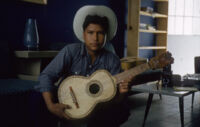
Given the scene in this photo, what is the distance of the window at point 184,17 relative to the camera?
285 inches

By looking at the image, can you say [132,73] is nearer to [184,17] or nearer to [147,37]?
[147,37]

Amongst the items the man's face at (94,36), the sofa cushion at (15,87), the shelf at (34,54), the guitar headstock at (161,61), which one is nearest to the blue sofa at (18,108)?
the sofa cushion at (15,87)

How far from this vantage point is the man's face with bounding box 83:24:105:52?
1745mm

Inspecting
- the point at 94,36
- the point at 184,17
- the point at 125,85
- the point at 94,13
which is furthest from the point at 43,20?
the point at 184,17

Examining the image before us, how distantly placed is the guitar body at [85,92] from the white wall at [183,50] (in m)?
5.51

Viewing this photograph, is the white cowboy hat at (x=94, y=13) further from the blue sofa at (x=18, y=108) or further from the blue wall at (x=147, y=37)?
the blue wall at (x=147, y=37)

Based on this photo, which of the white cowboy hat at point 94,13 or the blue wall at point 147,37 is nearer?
the white cowboy hat at point 94,13

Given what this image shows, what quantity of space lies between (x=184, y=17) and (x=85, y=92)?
21.1 feet


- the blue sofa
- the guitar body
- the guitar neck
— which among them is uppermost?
the guitar neck

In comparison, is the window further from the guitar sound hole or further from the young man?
the guitar sound hole

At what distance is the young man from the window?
5.56m

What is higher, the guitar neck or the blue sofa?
the guitar neck

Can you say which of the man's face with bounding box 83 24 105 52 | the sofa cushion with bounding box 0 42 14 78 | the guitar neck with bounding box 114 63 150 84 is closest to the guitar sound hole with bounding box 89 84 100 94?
the guitar neck with bounding box 114 63 150 84

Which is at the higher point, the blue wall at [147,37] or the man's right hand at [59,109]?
the blue wall at [147,37]
